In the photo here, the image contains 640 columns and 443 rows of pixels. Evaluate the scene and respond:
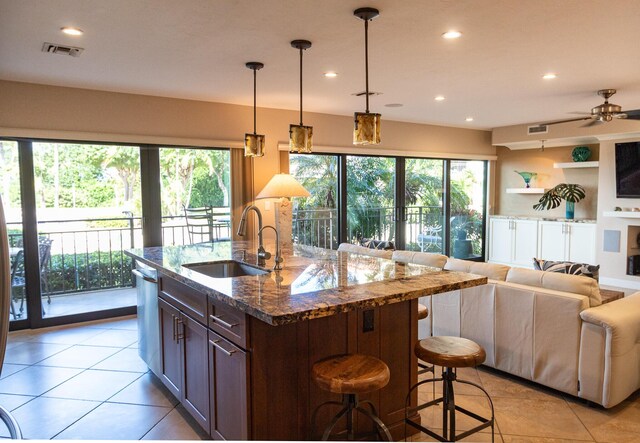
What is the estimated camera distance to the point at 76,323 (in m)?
5.06

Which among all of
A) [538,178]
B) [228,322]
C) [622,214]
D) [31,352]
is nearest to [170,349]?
[228,322]

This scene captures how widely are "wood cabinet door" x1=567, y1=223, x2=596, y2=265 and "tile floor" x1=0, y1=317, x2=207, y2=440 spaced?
6792 mm

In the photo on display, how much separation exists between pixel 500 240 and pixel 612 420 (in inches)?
234

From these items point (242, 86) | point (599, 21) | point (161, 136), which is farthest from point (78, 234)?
point (599, 21)

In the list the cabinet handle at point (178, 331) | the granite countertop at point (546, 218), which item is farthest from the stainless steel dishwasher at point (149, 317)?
the granite countertop at point (546, 218)

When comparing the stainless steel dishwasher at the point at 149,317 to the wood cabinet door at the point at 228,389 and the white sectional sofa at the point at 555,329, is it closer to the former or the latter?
the wood cabinet door at the point at 228,389

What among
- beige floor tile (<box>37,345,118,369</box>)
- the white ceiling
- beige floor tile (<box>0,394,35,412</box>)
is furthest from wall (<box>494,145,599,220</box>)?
beige floor tile (<box>0,394,35,412</box>)

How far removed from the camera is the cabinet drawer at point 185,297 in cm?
260

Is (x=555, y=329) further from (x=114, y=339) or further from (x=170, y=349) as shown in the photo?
(x=114, y=339)

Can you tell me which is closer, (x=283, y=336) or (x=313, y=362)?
(x=283, y=336)

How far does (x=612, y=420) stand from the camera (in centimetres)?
295

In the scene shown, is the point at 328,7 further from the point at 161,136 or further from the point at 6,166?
the point at 6,166

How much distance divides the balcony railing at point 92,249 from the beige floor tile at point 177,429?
2.92m

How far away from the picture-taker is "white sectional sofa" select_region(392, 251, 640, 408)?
301cm
